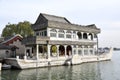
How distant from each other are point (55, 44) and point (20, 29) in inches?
755

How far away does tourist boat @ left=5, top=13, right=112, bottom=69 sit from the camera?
3178cm

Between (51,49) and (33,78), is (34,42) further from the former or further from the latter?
(33,78)

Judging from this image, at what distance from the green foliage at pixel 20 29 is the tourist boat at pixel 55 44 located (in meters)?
13.3

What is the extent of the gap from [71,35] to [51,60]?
788 centimetres

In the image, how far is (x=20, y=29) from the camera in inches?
2020

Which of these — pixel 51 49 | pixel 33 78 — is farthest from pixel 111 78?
A: pixel 51 49

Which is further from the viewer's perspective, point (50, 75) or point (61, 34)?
point (61, 34)

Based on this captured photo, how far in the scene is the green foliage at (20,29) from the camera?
51.2 metres

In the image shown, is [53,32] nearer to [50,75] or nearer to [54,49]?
[54,49]

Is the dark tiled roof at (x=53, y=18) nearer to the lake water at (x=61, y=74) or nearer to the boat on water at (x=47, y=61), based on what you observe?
the boat on water at (x=47, y=61)

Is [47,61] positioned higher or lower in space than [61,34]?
lower

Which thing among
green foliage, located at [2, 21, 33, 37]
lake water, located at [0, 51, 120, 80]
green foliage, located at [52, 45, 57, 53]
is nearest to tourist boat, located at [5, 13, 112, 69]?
green foliage, located at [52, 45, 57, 53]

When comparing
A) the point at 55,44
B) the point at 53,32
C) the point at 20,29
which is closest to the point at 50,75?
the point at 55,44

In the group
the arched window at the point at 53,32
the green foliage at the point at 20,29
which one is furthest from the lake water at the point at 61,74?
the green foliage at the point at 20,29
